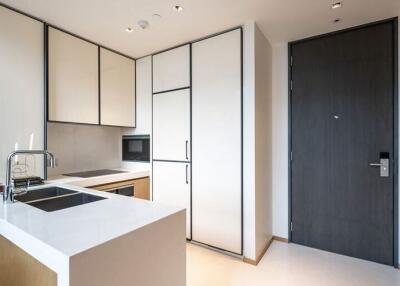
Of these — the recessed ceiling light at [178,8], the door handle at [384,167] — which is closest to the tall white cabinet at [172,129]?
the recessed ceiling light at [178,8]

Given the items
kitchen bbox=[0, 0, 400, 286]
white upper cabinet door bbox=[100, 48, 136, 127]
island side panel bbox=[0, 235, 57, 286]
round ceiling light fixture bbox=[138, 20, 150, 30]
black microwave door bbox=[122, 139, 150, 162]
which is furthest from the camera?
black microwave door bbox=[122, 139, 150, 162]

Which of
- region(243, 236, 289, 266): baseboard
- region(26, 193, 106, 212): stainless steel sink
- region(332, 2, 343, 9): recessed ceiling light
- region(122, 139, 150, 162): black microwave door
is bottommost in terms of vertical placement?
region(243, 236, 289, 266): baseboard

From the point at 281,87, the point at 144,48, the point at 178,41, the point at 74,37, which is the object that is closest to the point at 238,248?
the point at 281,87

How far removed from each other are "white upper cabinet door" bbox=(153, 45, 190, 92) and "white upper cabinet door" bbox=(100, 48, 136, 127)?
435 mm

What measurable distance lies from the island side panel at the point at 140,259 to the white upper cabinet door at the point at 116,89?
7.10 ft

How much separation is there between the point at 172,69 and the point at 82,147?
1.63 m

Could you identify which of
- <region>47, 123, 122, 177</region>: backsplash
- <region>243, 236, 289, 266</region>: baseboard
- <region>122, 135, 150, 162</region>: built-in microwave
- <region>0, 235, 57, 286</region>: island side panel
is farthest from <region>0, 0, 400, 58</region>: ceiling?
<region>243, 236, 289, 266</region>: baseboard

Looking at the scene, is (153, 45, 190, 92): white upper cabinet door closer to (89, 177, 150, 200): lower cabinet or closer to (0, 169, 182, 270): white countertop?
(89, 177, 150, 200): lower cabinet

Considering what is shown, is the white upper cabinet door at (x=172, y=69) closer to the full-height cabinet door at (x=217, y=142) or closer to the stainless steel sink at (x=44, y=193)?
the full-height cabinet door at (x=217, y=142)

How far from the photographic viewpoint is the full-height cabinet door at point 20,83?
6.73ft

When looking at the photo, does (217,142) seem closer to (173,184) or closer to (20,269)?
(173,184)

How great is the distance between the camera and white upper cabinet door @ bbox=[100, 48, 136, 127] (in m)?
2.95

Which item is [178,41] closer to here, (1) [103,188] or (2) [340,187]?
(1) [103,188]

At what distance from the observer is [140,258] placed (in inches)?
42.0
